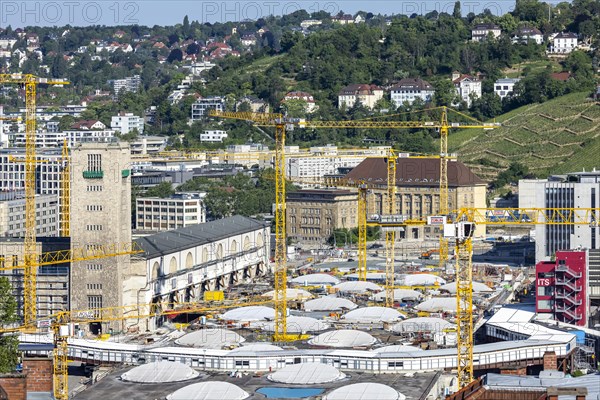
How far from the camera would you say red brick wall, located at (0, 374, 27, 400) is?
19.8 m

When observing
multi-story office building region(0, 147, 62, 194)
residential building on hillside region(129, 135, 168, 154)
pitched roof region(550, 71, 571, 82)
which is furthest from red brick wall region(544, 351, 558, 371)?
residential building on hillside region(129, 135, 168, 154)

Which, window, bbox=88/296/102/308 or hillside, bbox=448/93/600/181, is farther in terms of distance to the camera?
hillside, bbox=448/93/600/181

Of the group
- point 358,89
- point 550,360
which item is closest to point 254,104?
point 358,89

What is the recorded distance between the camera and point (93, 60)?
6919 inches

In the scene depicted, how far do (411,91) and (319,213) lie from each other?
31.8 metres

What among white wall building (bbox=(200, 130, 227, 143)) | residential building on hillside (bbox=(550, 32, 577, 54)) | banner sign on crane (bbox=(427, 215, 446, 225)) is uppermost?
residential building on hillside (bbox=(550, 32, 577, 54))

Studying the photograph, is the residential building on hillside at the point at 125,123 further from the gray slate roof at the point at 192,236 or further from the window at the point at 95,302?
the window at the point at 95,302

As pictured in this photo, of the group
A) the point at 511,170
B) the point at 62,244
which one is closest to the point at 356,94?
the point at 511,170

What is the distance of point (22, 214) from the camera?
73625 mm

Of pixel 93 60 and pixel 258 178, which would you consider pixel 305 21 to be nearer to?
pixel 93 60

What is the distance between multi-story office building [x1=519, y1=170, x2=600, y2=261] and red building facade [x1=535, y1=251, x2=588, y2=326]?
11890 mm

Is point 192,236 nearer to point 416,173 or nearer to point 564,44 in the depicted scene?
point 416,173

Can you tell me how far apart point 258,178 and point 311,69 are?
25796mm

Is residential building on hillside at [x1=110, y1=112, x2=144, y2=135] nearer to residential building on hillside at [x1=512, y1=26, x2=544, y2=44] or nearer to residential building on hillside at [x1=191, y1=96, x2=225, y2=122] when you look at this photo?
residential building on hillside at [x1=191, y1=96, x2=225, y2=122]
